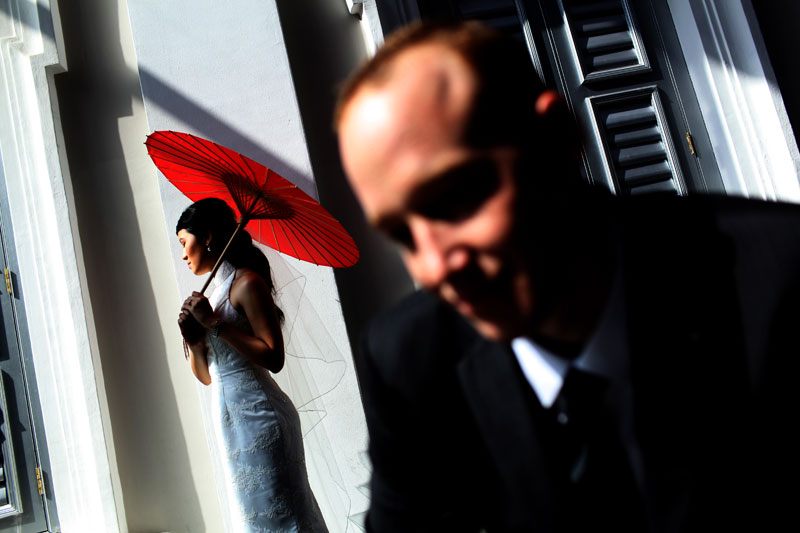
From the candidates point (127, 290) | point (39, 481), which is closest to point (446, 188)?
point (127, 290)

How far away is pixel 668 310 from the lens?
784 mm

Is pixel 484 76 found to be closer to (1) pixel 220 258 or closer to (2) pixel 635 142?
(1) pixel 220 258

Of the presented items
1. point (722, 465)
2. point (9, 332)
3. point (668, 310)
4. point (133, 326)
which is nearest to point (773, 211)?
point (668, 310)

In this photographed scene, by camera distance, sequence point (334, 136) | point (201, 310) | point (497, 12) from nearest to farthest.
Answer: point (201, 310) < point (334, 136) < point (497, 12)

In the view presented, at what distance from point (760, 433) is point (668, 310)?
0.58 ft

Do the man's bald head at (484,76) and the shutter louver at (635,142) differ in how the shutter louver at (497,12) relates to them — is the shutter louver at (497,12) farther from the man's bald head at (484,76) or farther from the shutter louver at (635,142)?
the man's bald head at (484,76)

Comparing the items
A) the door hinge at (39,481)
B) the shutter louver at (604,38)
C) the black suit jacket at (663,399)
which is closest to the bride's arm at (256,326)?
the black suit jacket at (663,399)

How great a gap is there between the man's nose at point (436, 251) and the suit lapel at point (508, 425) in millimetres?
232

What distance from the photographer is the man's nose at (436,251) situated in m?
0.68

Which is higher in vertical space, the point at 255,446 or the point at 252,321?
the point at 252,321

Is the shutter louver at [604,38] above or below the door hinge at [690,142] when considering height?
above

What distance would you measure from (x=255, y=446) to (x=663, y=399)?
220cm

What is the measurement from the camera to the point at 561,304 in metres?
0.77

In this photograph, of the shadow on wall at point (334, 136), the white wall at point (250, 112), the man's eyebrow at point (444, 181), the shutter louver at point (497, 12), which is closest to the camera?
the man's eyebrow at point (444, 181)
